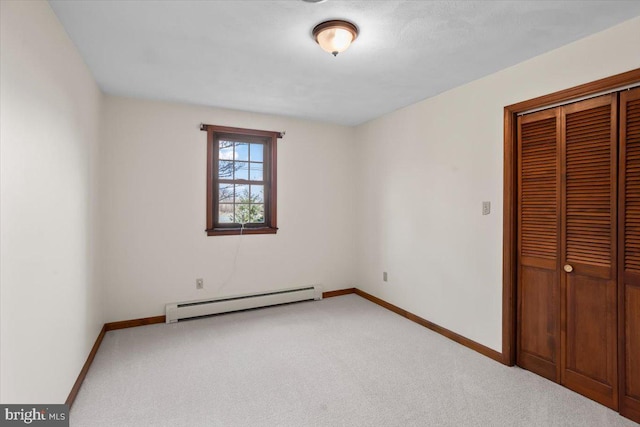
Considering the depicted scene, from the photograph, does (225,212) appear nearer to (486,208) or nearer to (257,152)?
(257,152)

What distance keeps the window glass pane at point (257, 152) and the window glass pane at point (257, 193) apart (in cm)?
36

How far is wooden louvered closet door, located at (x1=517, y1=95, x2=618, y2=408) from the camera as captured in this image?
6.93 feet

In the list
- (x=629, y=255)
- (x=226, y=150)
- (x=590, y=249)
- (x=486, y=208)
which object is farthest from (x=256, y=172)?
(x=629, y=255)

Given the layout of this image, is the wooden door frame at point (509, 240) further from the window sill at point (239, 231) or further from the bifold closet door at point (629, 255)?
the window sill at point (239, 231)

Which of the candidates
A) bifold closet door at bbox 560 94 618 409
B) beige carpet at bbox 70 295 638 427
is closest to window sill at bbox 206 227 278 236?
beige carpet at bbox 70 295 638 427

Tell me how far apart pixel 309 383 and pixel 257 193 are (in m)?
2.51

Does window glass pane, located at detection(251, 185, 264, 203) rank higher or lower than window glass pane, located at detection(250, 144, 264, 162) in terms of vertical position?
lower

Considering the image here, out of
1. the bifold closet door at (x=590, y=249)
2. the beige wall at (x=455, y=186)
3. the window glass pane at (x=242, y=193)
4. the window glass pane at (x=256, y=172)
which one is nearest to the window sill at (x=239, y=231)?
the window glass pane at (x=242, y=193)

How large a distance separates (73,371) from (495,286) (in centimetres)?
330

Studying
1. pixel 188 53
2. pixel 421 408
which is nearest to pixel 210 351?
pixel 421 408

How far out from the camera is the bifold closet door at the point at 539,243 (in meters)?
2.39

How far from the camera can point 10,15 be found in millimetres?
1388

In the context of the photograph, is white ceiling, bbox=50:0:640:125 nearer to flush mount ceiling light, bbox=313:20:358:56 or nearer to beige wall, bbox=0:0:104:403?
flush mount ceiling light, bbox=313:20:358:56

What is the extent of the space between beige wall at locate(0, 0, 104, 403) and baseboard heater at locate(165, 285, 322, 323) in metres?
1.10
